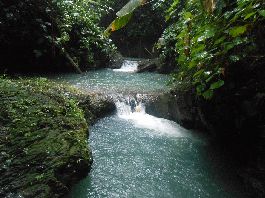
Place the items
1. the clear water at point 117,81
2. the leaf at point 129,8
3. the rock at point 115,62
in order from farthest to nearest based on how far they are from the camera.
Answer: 1. the rock at point 115,62
2. the clear water at point 117,81
3. the leaf at point 129,8

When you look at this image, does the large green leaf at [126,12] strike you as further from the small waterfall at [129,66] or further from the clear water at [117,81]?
the small waterfall at [129,66]

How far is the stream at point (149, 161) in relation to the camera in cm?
420

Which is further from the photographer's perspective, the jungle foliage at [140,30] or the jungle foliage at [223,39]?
the jungle foliage at [140,30]

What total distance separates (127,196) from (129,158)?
109 centimetres

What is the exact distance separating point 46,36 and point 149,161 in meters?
5.96

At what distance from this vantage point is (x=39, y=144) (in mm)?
3861

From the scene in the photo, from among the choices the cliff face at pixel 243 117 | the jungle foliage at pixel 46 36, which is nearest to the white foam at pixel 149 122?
the cliff face at pixel 243 117

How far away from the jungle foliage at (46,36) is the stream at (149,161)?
10.8 ft

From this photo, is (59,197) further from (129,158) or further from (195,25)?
(195,25)

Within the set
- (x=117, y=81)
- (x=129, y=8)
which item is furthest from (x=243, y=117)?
(x=117, y=81)

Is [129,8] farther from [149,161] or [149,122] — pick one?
[149,122]

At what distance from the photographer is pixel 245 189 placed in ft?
14.0

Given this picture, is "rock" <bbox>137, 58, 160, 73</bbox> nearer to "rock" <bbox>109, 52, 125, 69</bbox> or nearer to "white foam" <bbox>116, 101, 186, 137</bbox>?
"rock" <bbox>109, 52, 125, 69</bbox>

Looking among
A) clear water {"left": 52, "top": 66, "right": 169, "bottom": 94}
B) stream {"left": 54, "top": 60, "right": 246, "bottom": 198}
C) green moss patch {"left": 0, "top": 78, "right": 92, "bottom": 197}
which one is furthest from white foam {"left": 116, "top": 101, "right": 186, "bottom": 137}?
green moss patch {"left": 0, "top": 78, "right": 92, "bottom": 197}
